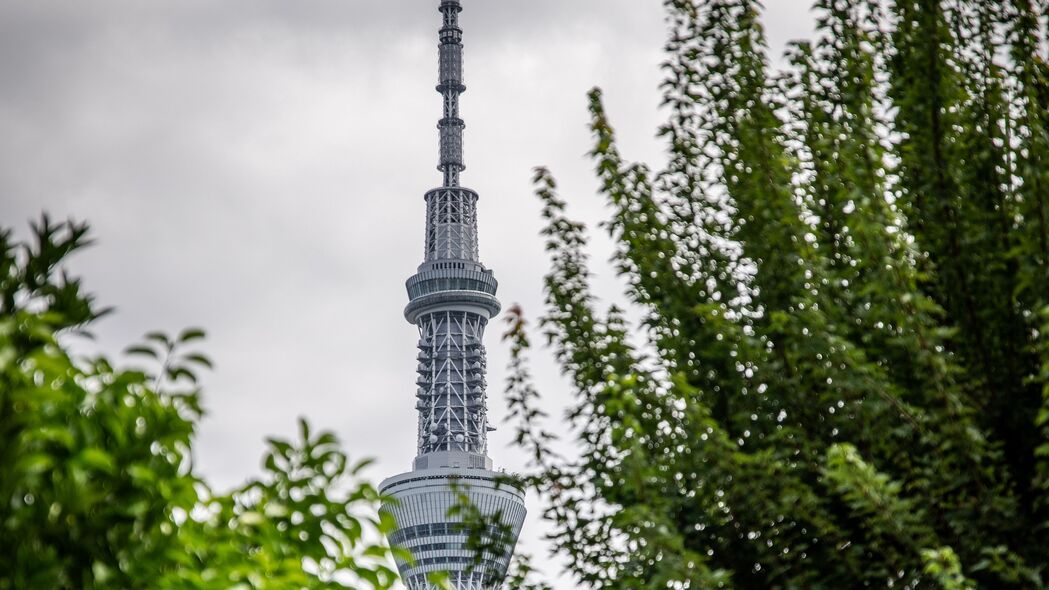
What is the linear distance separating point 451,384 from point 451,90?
47924 millimetres

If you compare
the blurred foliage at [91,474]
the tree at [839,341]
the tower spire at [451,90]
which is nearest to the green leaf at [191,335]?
the blurred foliage at [91,474]

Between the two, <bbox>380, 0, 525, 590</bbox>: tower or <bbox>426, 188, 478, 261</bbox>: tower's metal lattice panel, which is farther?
<bbox>426, 188, 478, 261</bbox>: tower's metal lattice panel

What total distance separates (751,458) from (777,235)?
1445 mm

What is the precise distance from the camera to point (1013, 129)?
6.86 metres

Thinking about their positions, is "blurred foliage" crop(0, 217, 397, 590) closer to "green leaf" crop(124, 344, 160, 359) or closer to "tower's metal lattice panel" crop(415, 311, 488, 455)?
"green leaf" crop(124, 344, 160, 359)

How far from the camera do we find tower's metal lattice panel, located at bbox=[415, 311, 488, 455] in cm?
16100

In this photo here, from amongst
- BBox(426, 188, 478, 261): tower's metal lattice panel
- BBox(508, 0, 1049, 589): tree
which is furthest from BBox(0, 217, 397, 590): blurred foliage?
BBox(426, 188, 478, 261): tower's metal lattice panel

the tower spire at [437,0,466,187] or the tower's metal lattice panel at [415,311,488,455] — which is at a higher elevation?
the tower spire at [437,0,466,187]

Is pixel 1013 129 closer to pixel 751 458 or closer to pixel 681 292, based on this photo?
pixel 681 292

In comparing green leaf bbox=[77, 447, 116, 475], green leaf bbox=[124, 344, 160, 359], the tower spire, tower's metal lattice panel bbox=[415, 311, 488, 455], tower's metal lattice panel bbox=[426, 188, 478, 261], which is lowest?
green leaf bbox=[77, 447, 116, 475]

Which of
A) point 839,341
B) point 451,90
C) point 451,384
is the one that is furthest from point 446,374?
point 839,341

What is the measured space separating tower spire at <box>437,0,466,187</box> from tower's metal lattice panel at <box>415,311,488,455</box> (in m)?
23.3

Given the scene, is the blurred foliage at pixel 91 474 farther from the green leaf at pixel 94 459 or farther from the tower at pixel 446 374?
the tower at pixel 446 374

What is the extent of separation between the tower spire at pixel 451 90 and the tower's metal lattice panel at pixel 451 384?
23270mm
